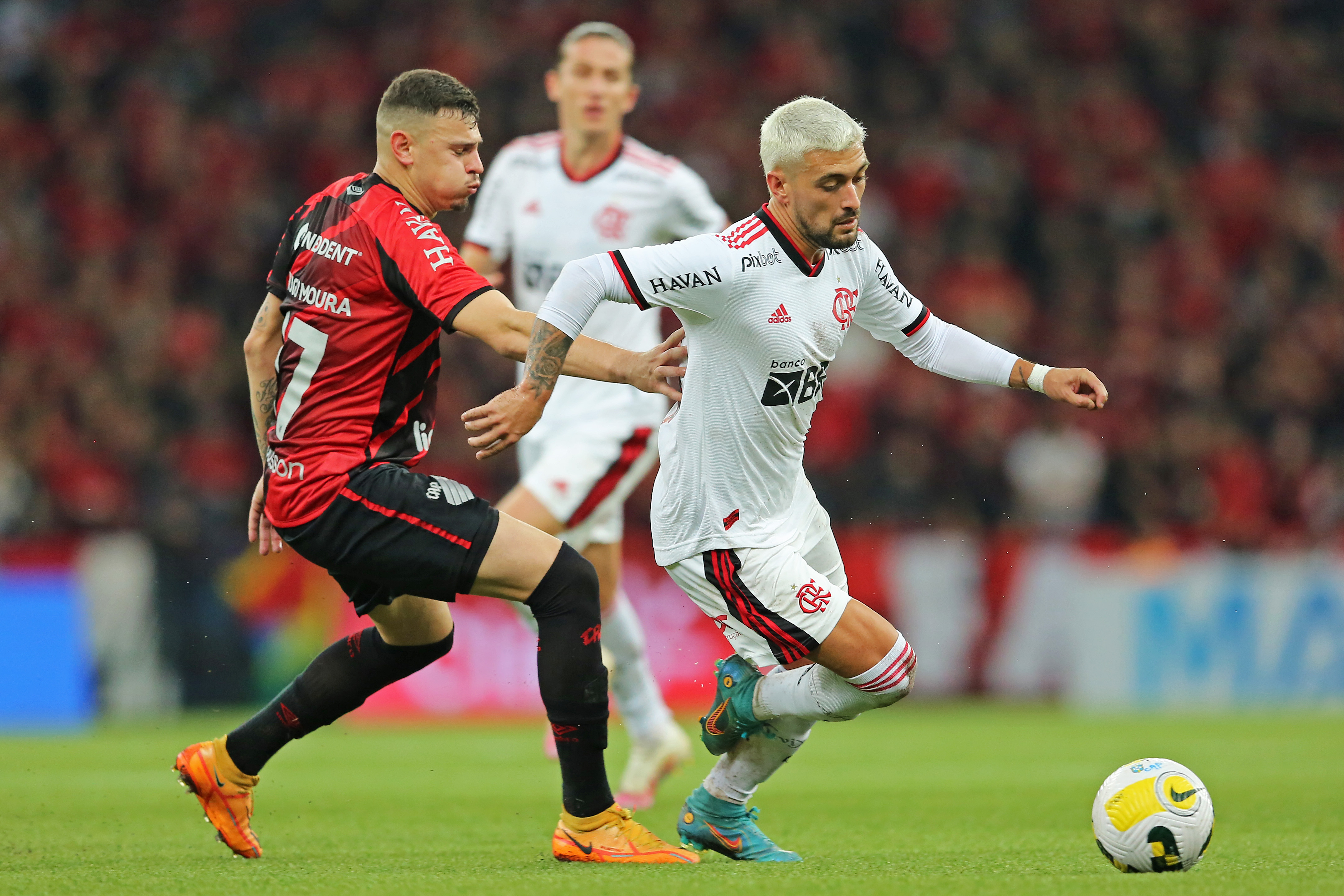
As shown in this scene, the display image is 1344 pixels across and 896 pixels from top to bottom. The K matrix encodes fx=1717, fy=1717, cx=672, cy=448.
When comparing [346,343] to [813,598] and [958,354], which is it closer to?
[813,598]

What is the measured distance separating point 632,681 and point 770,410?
239 centimetres

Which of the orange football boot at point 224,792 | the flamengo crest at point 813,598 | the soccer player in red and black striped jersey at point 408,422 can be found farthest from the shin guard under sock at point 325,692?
the flamengo crest at point 813,598

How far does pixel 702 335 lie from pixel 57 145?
12906mm

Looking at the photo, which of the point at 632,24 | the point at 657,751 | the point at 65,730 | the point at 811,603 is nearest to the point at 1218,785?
the point at 657,751

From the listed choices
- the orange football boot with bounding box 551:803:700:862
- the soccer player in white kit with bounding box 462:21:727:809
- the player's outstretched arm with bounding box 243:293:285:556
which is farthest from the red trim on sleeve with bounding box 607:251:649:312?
the soccer player in white kit with bounding box 462:21:727:809

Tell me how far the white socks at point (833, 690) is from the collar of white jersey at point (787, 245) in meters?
1.15

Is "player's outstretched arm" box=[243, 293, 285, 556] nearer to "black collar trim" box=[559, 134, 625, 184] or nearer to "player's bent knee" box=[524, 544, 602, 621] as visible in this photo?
"player's bent knee" box=[524, 544, 602, 621]

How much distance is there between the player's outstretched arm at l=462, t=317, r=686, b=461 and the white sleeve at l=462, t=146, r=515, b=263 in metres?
2.95

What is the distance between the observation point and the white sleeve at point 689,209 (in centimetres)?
753

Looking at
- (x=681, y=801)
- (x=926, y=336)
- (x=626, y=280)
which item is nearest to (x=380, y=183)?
(x=626, y=280)

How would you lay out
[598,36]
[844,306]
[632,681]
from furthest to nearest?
[598,36]
[632,681]
[844,306]

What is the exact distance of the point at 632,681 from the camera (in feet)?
24.0

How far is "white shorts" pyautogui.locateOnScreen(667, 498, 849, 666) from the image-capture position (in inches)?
204

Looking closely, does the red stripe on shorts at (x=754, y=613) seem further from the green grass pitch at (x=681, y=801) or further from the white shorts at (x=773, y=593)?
the green grass pitch at (x=681, y=801)
